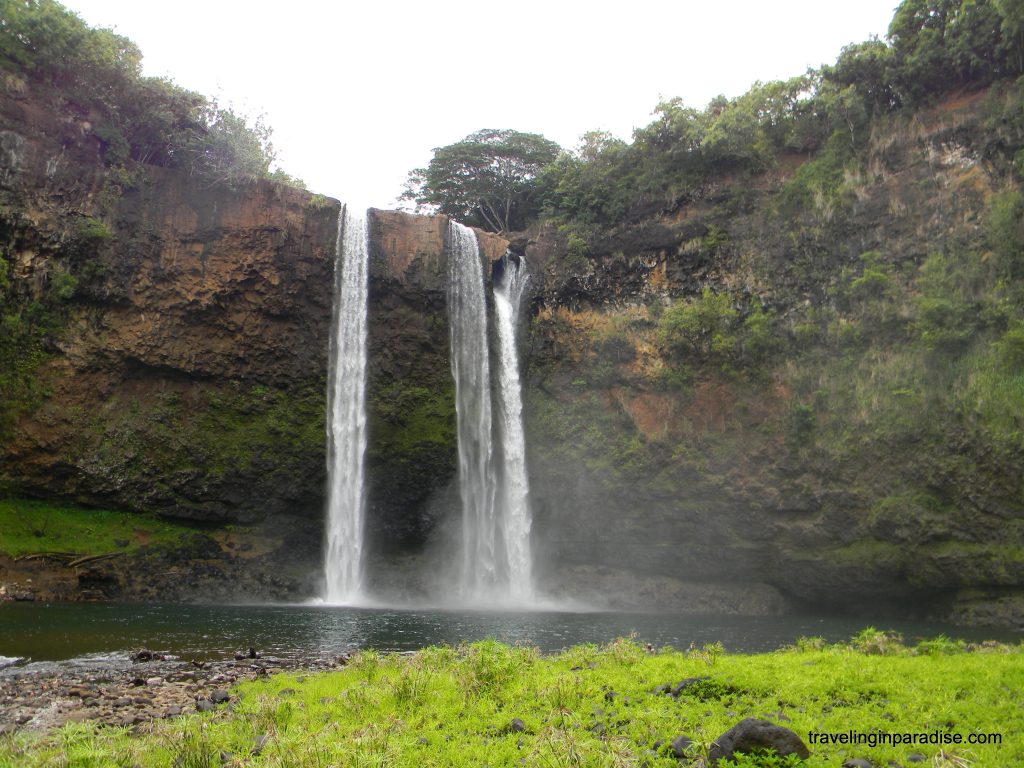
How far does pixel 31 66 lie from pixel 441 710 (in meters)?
25.9

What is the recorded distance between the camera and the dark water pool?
12914 mm

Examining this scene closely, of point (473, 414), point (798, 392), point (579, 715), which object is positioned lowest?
point (579, 715)

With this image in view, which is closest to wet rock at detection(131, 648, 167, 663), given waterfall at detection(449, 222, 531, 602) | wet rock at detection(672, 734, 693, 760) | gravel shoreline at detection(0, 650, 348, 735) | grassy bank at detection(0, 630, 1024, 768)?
gravel shoreline at detection(0, 650, 348, 735)

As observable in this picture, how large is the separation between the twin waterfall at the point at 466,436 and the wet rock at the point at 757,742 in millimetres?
18807

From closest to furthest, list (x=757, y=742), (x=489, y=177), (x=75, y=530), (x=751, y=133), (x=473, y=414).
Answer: (x=757, y=742) → (x=75, y=530) → (x=473, y=414) → (x=751, y=133) → (x=489, y=177)

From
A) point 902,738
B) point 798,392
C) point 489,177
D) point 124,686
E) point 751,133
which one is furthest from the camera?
point 489,177

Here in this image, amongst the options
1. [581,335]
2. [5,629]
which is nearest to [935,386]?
[581,335]

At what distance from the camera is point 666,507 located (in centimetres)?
2312

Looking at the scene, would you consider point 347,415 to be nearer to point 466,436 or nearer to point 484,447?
point 466,436

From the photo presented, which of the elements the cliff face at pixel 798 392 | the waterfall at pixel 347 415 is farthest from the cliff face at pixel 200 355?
the cliff face at pixel 798 392

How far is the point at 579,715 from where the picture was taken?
6.52 metres

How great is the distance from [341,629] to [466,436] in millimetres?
10428

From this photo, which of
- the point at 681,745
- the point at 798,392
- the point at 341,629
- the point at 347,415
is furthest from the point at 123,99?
the point at 681,745

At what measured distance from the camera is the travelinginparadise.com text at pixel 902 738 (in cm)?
534
